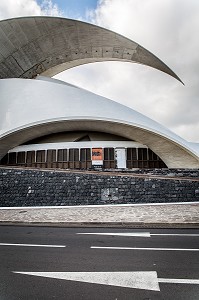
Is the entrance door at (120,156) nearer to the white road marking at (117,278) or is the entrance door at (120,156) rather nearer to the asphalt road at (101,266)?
the asphalt road at (101,266)

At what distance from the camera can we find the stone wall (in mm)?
11281

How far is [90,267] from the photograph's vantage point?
12.0 ft

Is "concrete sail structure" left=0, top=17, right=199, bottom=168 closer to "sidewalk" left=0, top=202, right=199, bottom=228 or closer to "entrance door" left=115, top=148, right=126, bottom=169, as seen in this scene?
"entrance door" left=115, top=148, right=126, bottom=169

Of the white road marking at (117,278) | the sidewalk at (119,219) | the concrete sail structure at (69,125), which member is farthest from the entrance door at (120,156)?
the white road marking at (117,278)

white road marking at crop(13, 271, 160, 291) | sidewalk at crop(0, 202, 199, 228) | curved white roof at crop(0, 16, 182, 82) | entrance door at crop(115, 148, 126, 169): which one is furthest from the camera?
curved white roof at crop(0, 16, 182, 82)

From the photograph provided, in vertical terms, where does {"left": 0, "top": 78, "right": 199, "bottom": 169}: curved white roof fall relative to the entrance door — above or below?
above

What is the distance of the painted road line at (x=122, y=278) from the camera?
9.77 feet

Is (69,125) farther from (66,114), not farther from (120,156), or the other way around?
(120,156)

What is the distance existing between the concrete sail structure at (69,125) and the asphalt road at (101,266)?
1332cm

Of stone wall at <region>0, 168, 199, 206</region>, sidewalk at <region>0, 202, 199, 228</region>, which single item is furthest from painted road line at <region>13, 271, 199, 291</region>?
stone wall at <region>0, 168, 199, 206</region>

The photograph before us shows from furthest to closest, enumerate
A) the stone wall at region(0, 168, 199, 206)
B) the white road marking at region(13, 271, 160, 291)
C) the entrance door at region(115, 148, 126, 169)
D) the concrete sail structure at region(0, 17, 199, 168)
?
the entrance door at region(115, 148, 126, 169)
the concrete sail structure at region(0, 17, 199, 168)
the stone wall at region(0, 168, 199, 206)
the white road marking at region(13, 271, 160, 291)

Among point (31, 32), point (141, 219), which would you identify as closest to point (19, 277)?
point (141, 219)

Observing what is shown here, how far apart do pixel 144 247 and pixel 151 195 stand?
6731 mm

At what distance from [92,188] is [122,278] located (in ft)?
29.1
